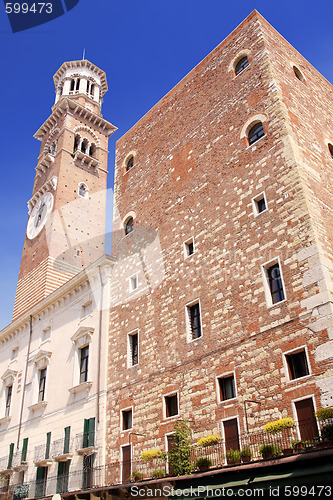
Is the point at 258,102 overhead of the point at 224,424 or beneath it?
overhead

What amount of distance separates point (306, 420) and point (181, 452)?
3975 mm

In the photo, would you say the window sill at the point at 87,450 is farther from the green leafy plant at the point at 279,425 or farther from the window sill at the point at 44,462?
the green leafy plant at the point at 279,425

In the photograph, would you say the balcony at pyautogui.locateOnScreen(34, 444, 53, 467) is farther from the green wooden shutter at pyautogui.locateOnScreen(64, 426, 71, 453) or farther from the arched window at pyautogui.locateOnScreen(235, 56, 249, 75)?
the arched window at pyautogui.locateOnScreen(235, 56, 249, 75)

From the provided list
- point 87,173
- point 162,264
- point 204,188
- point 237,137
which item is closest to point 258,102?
point 237,137

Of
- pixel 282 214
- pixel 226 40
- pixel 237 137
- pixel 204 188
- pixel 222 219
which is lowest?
pixel 282 214

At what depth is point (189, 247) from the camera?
17203 mm

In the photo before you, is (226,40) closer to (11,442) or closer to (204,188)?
(204,188)

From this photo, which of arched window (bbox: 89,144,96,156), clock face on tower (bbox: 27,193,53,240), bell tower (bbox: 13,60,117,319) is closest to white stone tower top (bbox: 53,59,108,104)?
bell tower (bbox: 13,60,117,319)

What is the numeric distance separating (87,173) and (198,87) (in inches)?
737

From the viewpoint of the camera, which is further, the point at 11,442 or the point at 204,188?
the point at 11,442

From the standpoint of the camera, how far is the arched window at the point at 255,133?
1605cm

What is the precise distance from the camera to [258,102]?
16.5 m

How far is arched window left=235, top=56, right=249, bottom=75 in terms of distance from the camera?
18.2 m

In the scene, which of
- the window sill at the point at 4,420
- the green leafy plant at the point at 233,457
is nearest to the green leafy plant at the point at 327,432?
the green leafy plant at the point at 233,457
